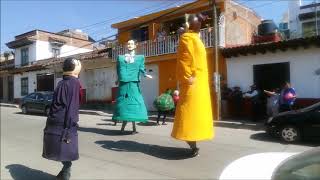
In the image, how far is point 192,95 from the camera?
6.99 m

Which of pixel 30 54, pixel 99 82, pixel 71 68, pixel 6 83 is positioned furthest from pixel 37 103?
pixel 6 83

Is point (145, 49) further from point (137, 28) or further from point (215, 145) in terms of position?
point (215, 145)

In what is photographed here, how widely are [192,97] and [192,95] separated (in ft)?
0.12

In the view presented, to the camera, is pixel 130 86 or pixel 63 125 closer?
pixel 63 125

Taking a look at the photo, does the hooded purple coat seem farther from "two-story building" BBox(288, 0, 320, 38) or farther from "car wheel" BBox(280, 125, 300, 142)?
"two-story building" BBox(288, 0, 320, 38)

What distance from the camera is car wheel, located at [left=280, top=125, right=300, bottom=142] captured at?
993 cm

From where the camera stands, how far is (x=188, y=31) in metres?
7.19

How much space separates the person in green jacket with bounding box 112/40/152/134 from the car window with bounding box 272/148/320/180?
6734mm

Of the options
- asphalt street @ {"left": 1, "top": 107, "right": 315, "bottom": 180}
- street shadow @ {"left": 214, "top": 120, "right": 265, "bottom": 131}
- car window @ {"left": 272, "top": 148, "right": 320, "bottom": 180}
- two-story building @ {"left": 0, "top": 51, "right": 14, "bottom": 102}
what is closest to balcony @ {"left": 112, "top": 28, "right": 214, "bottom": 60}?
street shadow @ {"left": 214, "top": 120, "right": 265, "bottom": 131}

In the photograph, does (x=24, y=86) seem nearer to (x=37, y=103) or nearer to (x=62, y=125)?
(x=37, y=103)

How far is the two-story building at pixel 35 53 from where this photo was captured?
32812 millimetres

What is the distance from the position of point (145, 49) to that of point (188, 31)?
48.3 ft

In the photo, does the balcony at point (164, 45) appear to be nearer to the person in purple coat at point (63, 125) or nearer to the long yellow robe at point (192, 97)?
the long yellow robe at point (192, 97)

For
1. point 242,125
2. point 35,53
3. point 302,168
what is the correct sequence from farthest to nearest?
1. point 35,53
2. point 242,125
3. point 302,168
